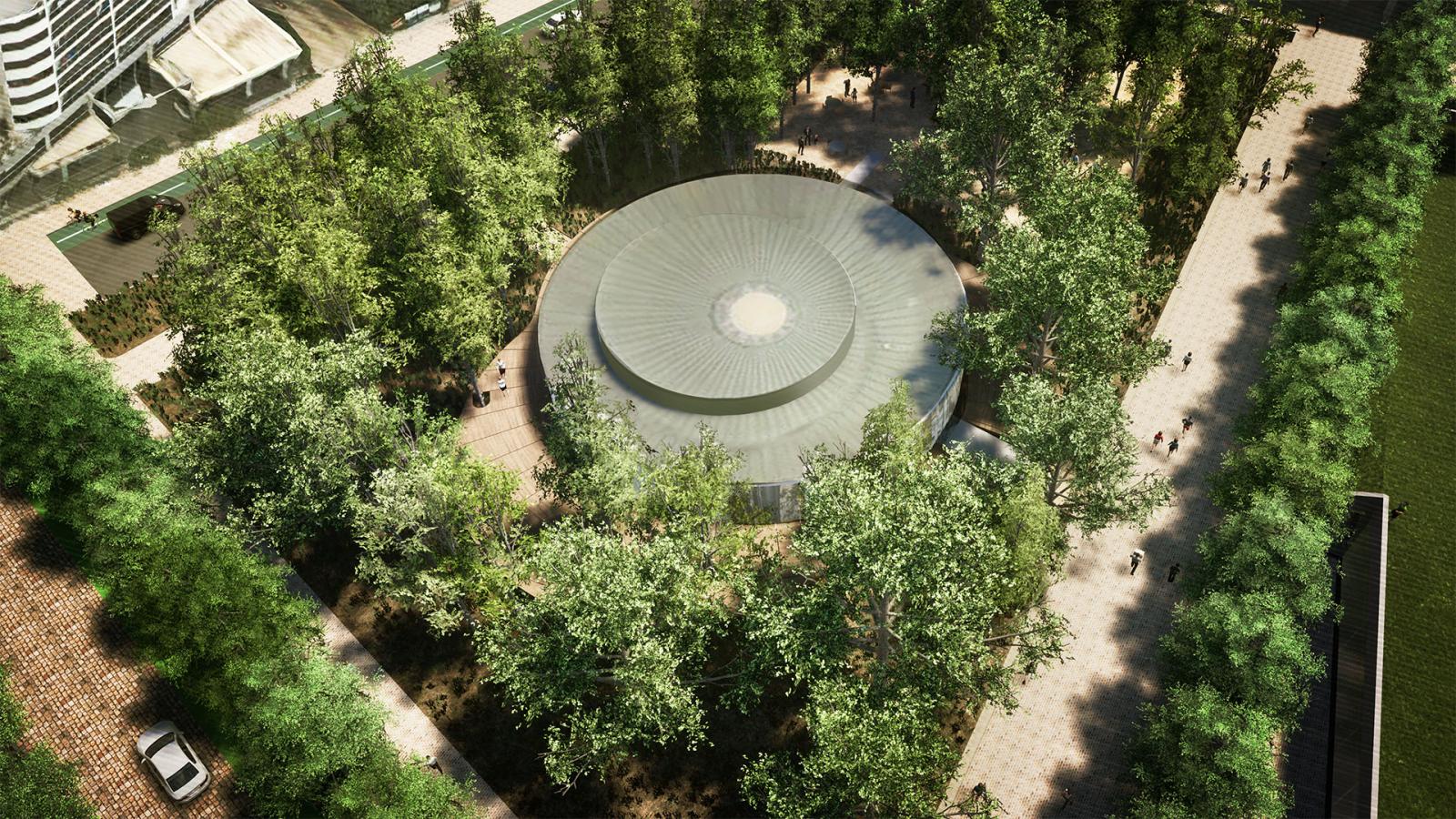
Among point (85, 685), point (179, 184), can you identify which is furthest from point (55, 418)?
point (179, 184)

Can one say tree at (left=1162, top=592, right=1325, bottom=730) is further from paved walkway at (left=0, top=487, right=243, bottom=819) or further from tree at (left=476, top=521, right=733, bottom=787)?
paved walkway at (left=0, top=487, right=243, bottom=819)

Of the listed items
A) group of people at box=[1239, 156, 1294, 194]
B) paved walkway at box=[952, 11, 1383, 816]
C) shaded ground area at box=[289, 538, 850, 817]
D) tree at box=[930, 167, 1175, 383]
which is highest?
tree at box=[930, 167, 1175, 383]

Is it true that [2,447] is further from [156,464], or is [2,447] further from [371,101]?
[371,101]

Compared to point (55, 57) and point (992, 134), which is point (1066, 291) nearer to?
point (992, 134)

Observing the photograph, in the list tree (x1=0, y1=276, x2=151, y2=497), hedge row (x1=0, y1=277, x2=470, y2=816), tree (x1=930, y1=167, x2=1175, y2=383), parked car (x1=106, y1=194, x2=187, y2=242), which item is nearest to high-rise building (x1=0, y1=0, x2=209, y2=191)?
parked car (x1=106, y1=194, x2=187, y2=242)

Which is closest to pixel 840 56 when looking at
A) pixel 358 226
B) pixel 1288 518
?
pixel 358 226

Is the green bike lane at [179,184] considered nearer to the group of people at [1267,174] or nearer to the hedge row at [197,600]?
the hedge row at [197,600]
